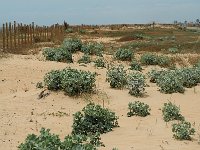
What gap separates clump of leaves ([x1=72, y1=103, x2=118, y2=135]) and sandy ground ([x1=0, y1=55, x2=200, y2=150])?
0.21 m

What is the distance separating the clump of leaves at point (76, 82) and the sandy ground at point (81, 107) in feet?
0.76

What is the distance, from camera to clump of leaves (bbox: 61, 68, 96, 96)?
13.3 metres

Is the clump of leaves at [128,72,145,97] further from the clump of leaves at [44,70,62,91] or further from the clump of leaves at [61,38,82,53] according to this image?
the clump of leaves at [61,38,82,53]

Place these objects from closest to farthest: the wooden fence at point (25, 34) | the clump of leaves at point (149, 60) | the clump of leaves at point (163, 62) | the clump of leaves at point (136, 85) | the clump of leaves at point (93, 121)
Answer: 1. the clump of leaves at point (93, 121)
2. the clump of leaves at point (136, 85)
3. the clump of leaves at point (149, 60)
4. the clump of leaves at point (163, 62)
5. the wooden fence at point (25, 34)

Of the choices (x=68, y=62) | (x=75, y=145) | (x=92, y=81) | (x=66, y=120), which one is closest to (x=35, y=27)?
(x=68, y=62)

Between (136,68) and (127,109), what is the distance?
6872mm

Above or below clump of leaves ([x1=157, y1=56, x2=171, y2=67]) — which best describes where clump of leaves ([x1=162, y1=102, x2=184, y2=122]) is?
below

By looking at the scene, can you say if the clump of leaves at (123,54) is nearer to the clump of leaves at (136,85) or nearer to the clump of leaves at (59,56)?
the clump of leaves at (59,56)

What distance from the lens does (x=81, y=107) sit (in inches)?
503

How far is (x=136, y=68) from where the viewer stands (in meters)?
19.2

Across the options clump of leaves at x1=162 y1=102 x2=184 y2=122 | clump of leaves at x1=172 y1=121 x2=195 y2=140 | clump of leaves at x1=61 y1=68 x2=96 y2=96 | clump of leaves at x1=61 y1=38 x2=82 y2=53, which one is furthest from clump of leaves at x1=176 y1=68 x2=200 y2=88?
clump of leaves at x1=61 y1=38 x2=82 y2=53

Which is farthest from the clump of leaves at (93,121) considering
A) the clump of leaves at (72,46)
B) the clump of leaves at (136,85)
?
the clump of leaves at (72,46)

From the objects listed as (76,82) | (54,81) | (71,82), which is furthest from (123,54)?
(71,82)

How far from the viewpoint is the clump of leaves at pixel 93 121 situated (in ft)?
33.2
